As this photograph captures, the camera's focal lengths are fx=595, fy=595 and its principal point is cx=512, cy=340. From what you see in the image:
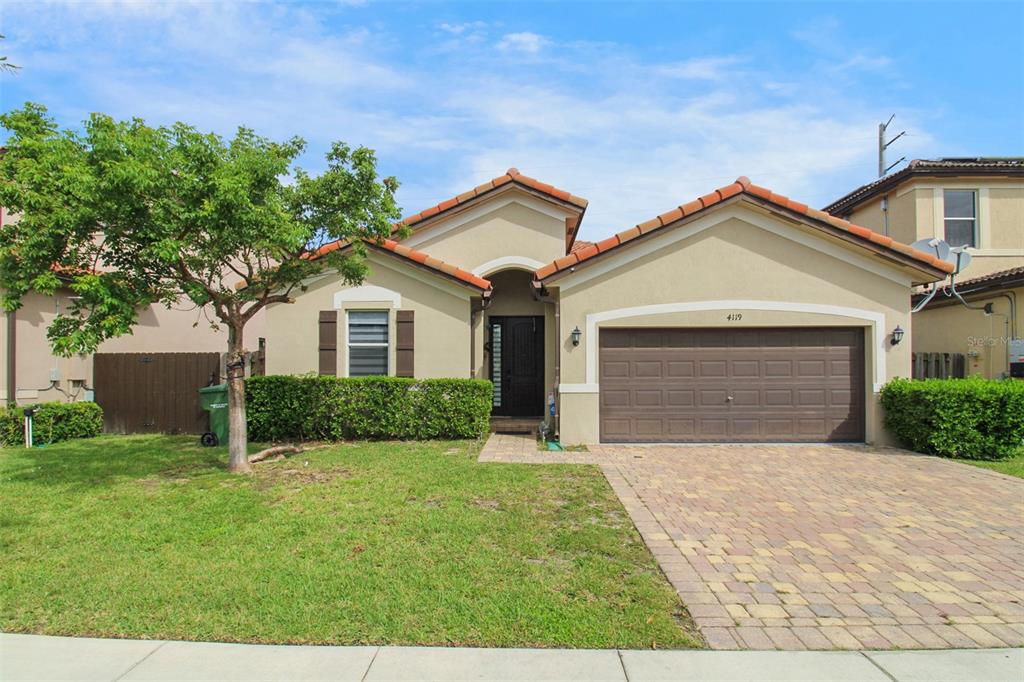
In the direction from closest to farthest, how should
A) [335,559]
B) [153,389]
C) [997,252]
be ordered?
[335,559] → [153,389] → [997,252]

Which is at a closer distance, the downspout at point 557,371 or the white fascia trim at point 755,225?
the white fascia trim at point 755,225

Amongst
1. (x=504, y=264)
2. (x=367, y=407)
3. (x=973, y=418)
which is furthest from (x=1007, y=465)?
(x=367, y=407)

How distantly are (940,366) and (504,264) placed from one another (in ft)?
36.4

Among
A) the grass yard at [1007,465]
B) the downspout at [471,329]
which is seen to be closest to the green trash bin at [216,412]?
the downspout at [471,329]

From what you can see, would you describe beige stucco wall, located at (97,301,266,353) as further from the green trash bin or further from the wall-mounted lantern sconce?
the wall-mounted lantern sconce

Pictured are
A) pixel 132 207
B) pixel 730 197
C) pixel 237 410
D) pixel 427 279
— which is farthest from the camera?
pixel 427 279

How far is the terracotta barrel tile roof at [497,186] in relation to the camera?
13.9 m

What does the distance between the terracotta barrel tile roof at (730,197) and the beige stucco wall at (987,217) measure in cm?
608

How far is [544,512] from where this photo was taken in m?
6.55

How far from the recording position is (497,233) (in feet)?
46.8

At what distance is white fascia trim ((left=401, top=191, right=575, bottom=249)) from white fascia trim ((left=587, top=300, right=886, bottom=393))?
394cm

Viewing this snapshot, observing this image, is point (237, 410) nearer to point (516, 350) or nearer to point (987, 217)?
point (516, 350)

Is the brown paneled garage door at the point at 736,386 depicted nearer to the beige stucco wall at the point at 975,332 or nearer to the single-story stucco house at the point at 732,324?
the single-story stucco house at the point at 732,324

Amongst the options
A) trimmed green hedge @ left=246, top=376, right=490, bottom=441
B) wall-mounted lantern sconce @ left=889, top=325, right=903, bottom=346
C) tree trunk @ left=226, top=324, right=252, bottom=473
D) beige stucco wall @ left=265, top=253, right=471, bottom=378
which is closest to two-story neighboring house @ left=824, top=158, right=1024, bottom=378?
wall-mounted lantern sconce @ left=889, top=325, right=903, bottom=346
